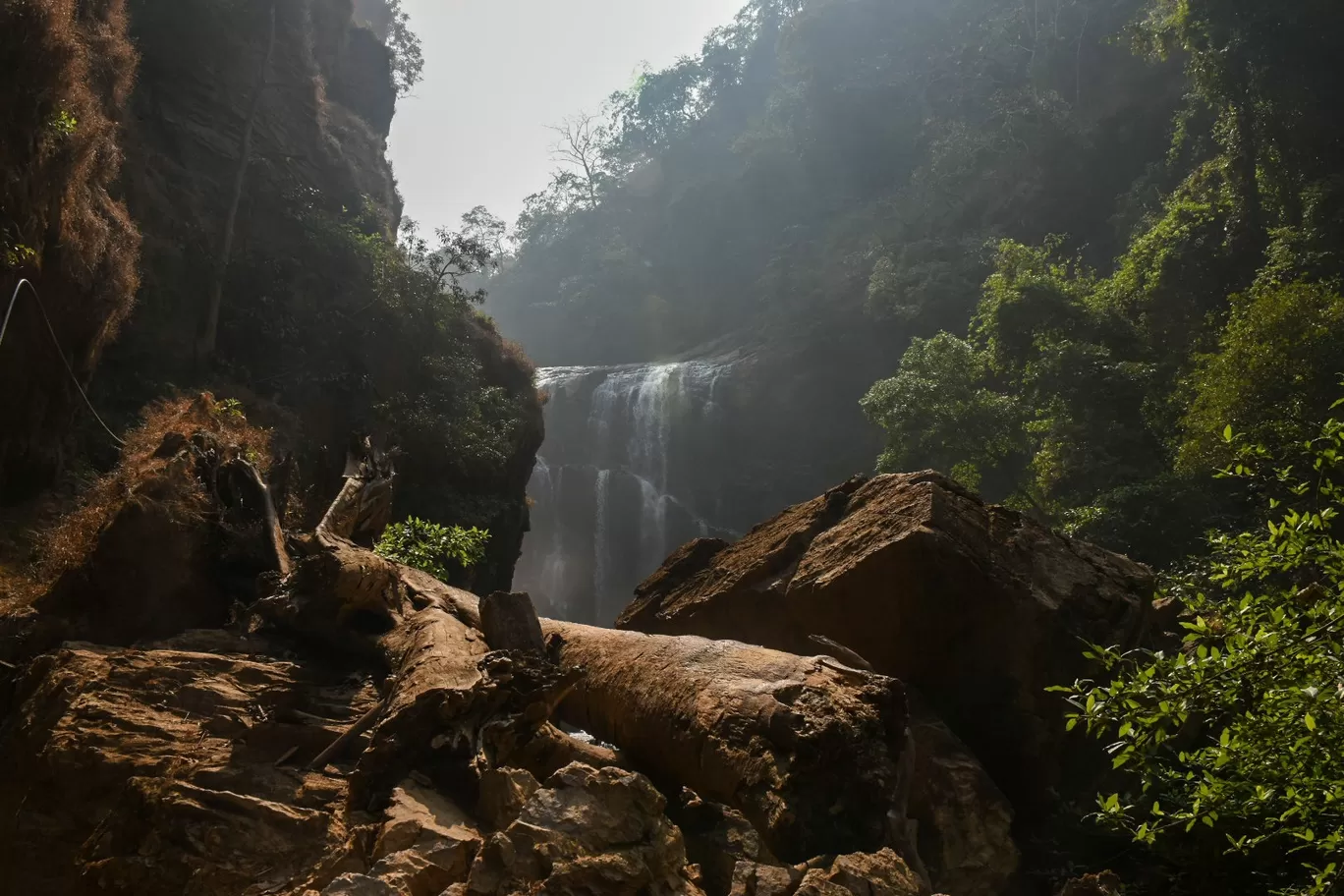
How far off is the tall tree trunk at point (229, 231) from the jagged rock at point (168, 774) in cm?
1424

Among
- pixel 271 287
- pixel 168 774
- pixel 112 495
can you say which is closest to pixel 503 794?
pixel 168 774

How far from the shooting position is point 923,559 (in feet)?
17.4

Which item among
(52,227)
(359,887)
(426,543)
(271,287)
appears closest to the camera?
(359,887)

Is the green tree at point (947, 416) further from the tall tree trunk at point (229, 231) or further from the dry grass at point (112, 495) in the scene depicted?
the tall tree trunk at point (229, 231)

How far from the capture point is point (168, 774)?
11.1 feet

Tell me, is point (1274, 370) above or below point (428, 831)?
above

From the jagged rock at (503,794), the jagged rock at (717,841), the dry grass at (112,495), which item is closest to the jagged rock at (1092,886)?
the jagged rock at (717,841)

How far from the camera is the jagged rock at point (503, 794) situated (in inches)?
119

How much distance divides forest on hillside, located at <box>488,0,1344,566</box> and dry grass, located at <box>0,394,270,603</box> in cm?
832

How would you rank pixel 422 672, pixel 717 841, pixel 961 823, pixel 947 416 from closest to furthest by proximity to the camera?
pixel 717 841, pixel 422 672, pixel 961 823, pixel 947 416

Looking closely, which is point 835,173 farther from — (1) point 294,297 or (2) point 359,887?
(2) point 359,887

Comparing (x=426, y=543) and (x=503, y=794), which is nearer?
(x=503, y=794)

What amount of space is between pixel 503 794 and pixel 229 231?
Result: 1852cm

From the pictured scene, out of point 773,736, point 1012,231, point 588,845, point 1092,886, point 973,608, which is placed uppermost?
point 1012,231
